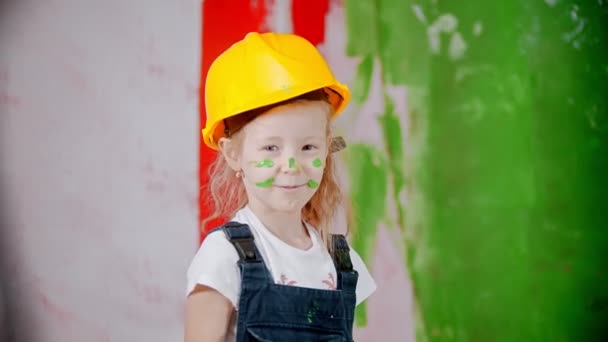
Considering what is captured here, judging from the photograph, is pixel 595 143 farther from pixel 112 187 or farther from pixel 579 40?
pixel 112 187

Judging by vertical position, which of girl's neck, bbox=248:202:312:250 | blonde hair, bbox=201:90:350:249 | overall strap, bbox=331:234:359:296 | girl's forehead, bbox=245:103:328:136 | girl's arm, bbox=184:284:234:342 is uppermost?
girl's forehead, bbox=245:103:328:136

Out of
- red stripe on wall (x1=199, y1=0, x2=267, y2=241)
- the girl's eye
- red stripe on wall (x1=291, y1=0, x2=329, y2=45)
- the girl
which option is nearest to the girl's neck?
the girl

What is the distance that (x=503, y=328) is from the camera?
1.98 meters

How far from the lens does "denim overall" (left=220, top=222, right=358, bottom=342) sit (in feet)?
4.41

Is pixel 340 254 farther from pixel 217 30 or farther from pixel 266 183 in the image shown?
pixel 217 30

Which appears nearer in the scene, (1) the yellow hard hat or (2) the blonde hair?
(1) the yellow hard hat

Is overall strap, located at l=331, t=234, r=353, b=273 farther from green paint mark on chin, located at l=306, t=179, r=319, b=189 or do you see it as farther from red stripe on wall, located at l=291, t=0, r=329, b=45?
red stripe on wall, located at l=291, t=0, r=329, b=45

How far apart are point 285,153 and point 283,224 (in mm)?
141

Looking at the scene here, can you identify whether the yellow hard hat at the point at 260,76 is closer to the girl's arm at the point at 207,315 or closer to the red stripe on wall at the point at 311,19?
the girl's arm at the point at 207,315

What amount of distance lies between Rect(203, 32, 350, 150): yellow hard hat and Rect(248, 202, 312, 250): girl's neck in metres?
0.15

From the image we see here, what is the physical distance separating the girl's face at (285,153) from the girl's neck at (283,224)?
1.1 inches

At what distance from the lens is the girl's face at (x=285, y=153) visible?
1.38 meters

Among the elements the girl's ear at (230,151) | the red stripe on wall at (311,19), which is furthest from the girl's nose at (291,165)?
the red stripe on wall at (311,19)

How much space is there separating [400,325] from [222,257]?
0.77 m
